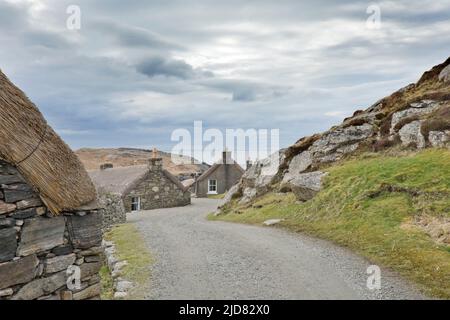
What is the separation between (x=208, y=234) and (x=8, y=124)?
508 inches

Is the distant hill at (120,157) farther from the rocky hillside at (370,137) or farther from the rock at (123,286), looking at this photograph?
the rock at (123,286)

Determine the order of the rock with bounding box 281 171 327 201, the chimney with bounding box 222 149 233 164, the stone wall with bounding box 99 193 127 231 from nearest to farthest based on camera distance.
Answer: the rock with bounding box 281 171 327 201, the stone wall with bounding box 99 193 127 231, the chimney with bounding box 222 149 233 164

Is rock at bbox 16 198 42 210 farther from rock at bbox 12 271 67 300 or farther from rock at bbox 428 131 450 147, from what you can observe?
rock at bbox 428 131 450 147

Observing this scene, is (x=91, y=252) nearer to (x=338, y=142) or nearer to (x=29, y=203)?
(x=29, y=203)

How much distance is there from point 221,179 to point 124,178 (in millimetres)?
21106

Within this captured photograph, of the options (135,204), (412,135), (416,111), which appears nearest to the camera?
(412,135)

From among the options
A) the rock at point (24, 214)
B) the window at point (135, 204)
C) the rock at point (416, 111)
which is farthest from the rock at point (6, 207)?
the window at point (135, 204)

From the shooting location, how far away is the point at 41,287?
27.9 ft

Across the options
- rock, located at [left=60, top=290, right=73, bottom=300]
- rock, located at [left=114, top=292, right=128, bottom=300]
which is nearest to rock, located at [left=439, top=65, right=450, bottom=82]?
rock, located at [left=114, top=292, right=128, bottom=300]

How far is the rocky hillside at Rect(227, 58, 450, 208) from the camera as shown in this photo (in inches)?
915

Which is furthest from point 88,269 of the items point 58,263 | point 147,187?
point 147,187

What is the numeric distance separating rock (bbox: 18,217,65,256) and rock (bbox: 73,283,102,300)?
4.45 feet
